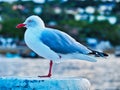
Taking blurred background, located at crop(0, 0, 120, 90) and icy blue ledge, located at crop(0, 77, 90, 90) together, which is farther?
blurred background, located at crop(0, 0, 120, 90)

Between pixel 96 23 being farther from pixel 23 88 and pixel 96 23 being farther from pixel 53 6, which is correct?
pixel 23 88

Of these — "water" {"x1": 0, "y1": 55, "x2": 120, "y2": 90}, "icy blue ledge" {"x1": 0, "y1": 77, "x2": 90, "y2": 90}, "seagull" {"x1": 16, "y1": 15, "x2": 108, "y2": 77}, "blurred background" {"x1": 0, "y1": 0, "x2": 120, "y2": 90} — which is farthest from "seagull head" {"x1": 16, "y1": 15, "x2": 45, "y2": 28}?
"blurred background" {"x1": 0, "y1": 0, "x2": 120, "y2": 90}

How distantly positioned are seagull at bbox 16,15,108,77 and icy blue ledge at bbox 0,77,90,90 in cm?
32

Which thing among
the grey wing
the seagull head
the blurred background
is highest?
the blurred background

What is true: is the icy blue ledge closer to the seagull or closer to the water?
the seagull

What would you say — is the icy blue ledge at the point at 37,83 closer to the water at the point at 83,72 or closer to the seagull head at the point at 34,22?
the seagull head at the point at 34,22

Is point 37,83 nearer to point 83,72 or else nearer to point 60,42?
point 60,42

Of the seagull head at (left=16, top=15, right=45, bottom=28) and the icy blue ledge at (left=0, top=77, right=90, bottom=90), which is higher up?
the seagull head at (left=16, top=15, right=45, bottom=28)

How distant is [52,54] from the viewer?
14.7 ft

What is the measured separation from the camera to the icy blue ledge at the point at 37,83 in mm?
3994

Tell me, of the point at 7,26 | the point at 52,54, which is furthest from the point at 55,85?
the point at 7,26

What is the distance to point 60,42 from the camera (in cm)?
447

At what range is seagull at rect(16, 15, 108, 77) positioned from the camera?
173 inches

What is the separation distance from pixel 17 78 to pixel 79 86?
429 mm
